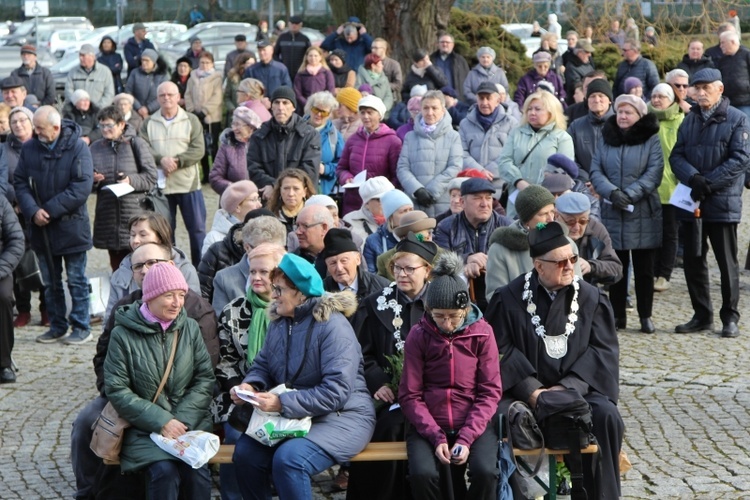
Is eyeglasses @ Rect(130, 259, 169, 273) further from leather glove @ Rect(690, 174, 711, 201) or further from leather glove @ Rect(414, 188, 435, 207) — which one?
leather glove @ Rect(690, 174, 711, 201)

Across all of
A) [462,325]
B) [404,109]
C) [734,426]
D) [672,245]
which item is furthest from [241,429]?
[404,109]

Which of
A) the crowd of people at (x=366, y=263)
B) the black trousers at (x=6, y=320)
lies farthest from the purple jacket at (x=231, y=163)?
the black trousers at (x=6, y=320)

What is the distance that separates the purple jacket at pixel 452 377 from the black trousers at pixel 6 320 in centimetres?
471

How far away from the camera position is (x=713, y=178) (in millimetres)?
10906

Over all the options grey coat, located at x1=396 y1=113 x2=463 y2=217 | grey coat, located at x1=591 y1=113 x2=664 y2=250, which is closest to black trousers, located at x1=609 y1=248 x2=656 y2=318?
grey coat, located at x1=591 y1=113 x2=664 y2=250

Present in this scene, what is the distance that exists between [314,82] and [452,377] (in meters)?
11.9

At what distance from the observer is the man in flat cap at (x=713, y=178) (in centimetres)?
1086

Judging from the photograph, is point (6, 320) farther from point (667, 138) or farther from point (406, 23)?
point (406, 23)

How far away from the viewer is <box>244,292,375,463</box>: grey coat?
6496 mm

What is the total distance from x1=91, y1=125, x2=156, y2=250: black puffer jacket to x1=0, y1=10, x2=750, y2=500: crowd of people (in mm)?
19

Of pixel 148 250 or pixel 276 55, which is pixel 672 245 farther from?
pixel 276 55

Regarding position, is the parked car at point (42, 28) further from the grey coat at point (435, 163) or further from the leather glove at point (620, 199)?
the leather glove at point (620, 199)

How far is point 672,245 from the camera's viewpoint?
1262 centimetres

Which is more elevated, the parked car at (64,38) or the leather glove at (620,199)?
the parked car at (64,38)
